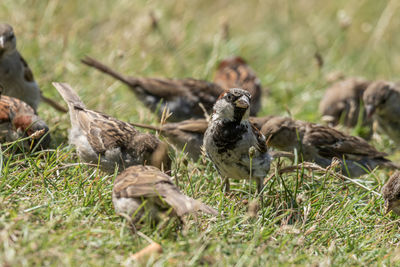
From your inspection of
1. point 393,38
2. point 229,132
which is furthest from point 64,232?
point 393,38

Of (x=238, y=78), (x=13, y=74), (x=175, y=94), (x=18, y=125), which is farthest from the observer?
(x=238, y=78)

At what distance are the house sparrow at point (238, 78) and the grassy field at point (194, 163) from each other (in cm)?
23

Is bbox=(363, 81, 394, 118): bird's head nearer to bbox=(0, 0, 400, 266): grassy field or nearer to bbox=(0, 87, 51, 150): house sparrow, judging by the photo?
bbox=(0, 0, 400, 266): grassy field

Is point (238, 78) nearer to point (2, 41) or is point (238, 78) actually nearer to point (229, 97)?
point (2, 41)

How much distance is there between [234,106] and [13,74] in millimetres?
2827

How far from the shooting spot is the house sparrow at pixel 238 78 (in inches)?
309

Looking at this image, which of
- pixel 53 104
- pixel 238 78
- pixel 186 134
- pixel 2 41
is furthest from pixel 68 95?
pixel 238 78

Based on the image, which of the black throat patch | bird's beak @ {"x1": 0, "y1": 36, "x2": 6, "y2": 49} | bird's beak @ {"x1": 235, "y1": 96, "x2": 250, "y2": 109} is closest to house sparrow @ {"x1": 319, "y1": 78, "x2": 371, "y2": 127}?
the black throat patch

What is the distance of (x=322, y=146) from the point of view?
6.08m

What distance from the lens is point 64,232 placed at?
3.40 m

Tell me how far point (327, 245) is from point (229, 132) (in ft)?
3.87

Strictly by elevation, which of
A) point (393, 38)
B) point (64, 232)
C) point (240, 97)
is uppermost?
point (240, 97)

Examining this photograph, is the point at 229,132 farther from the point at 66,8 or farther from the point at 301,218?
the point at 66,8

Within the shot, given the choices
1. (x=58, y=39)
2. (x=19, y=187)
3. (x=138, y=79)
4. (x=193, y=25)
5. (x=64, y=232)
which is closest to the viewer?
(x=64, y=232)
